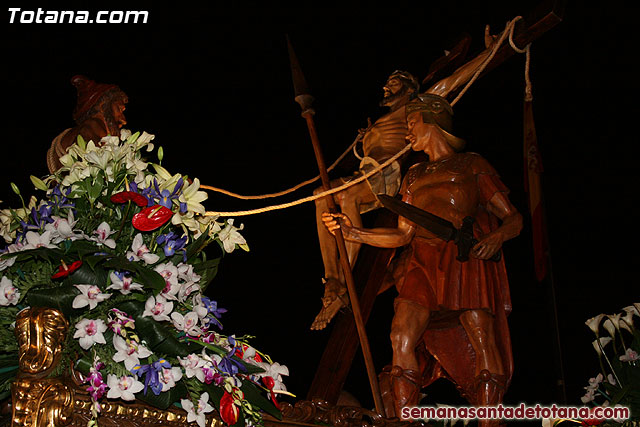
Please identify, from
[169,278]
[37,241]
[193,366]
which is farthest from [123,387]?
[37,241]

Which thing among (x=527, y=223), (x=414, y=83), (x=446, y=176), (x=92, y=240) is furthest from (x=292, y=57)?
(x=92, y=240)

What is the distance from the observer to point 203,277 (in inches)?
80.7

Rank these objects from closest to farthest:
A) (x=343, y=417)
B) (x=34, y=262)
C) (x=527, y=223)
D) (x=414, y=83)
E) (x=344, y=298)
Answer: (x=34, y=262)
(x=343, y=417)
(x=344, y=298)
(x=414, y=83)
(x=527, y=223)

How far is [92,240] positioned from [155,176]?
27 centimetres

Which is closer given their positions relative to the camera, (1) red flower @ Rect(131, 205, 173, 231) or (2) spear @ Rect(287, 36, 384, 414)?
(1) red flower @ Rect(131, 205, 173, 231)

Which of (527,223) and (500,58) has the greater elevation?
(500,58)

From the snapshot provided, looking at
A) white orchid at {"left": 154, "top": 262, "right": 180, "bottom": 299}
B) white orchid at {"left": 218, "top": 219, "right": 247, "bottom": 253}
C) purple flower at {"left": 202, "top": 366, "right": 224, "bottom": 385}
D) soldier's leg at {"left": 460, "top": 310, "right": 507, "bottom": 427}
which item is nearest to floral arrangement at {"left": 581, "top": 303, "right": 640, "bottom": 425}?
soldier's leg at {"left": 460, "top": 310, "right": 507, "bottom": 427}

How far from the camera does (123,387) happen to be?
1.68 m

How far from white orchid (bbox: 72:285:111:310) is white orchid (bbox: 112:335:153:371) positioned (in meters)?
0.08

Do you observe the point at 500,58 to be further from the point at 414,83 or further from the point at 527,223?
the point at 527,223

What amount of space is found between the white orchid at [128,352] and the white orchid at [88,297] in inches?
3.2

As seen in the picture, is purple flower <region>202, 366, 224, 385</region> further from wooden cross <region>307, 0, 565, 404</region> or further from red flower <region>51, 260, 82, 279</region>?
wooden cross <region>307, 0, 565, 404</region>

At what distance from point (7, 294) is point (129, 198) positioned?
0.33 meters

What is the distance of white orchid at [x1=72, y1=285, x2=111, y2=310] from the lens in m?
1.70
